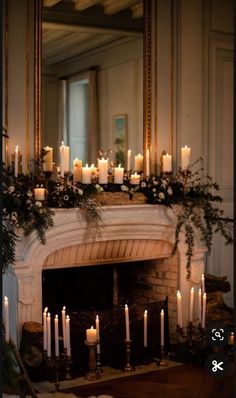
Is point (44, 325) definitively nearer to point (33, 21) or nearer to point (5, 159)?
point (5, 159)

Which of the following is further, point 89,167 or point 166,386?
point 89,167

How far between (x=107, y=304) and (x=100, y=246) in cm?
69

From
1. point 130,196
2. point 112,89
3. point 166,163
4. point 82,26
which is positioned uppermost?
point 82,26

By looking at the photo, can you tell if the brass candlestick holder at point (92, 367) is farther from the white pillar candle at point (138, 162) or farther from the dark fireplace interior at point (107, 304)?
the white pillar candle at point (138, 162)

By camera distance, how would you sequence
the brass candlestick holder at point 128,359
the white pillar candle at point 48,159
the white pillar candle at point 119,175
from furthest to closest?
the white pillar candle at point 119,175 < the white pillar candle at point 48,159 < the brass candlestick holder at point 128,359

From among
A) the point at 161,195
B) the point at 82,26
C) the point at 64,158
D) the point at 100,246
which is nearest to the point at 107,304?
the point at 100,246

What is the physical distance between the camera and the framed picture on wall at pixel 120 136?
14.0 feet

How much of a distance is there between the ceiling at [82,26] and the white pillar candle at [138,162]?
0.80 m

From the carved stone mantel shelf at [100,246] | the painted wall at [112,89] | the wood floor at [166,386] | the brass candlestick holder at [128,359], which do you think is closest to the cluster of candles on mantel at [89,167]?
the painted wall at [112,89]

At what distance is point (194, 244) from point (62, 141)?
46.9 inches

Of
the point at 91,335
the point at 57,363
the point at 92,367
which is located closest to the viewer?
the point at 57,363

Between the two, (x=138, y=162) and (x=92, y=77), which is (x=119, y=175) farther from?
(x=92, y=77)

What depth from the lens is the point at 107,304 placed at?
4.60 meters

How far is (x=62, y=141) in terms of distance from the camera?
4020mm
